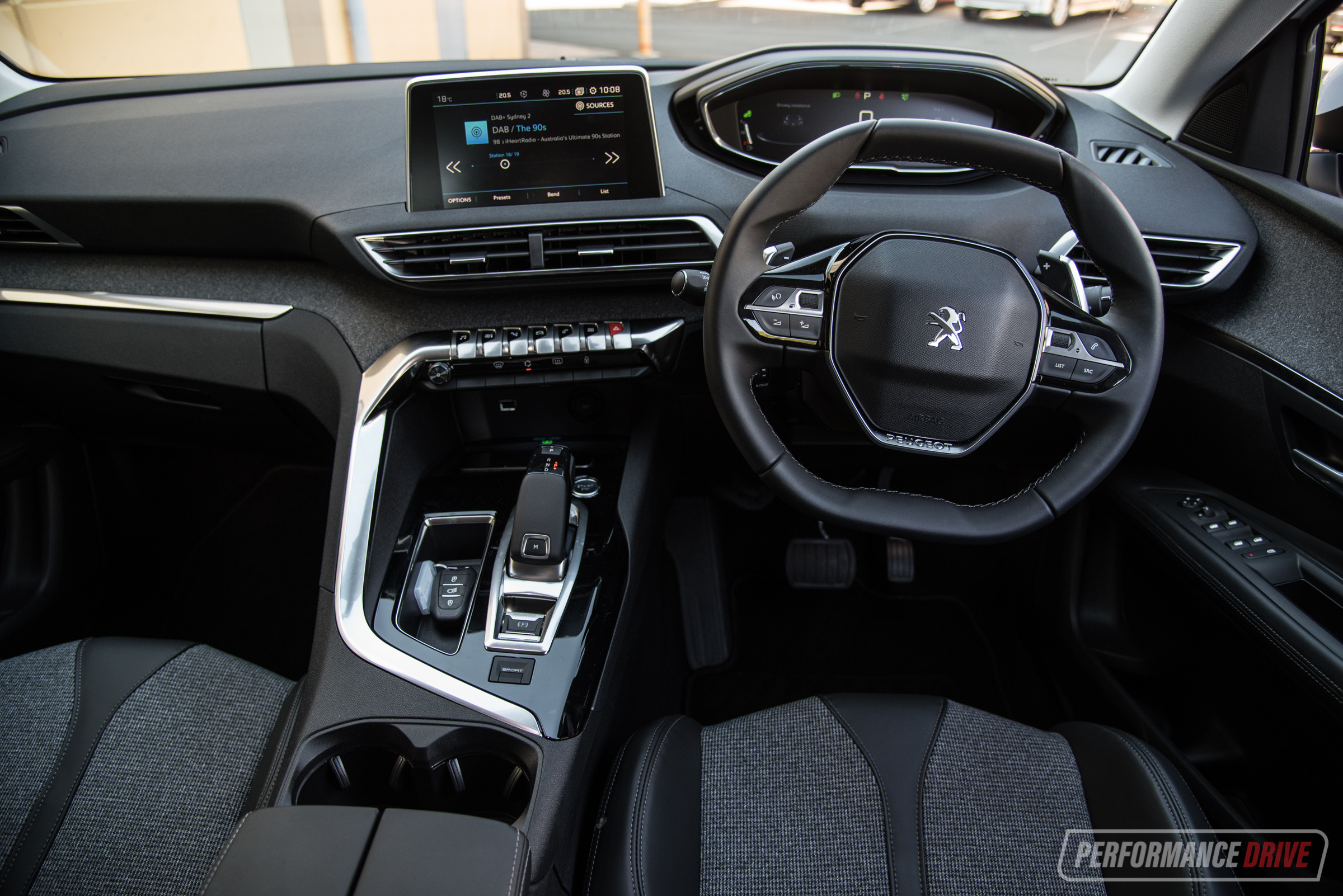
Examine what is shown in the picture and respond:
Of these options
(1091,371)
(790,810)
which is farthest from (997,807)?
(1091,371)

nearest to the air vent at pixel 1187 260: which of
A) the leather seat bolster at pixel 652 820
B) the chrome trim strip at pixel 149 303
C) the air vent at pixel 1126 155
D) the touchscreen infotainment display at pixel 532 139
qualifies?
the air vent at pixel 1126 155

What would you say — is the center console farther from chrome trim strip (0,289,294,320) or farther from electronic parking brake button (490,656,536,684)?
chrome trim strip (0,289,294,320)

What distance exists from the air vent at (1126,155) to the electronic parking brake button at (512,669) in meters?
1.42

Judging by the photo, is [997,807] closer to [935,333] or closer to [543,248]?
[935,333]

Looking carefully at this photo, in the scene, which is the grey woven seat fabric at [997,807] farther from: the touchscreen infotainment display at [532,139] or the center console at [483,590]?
the touchscreen infotainment display at [532,139]

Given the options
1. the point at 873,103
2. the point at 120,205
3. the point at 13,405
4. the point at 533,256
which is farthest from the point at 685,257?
the point at 13,405

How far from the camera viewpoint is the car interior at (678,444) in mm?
1010

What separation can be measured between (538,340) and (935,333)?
698 mm

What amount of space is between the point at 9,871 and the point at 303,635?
2.94 ft

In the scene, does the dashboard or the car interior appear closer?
the car interior

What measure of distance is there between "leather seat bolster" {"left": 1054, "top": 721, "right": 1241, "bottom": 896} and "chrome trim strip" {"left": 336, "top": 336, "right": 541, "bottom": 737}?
2.57 ft

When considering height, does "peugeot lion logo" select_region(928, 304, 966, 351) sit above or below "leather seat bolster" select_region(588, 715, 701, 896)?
above

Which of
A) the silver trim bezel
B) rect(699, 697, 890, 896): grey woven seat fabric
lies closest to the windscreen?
the silver trim bezel

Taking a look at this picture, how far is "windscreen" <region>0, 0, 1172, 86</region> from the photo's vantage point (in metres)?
1.60
